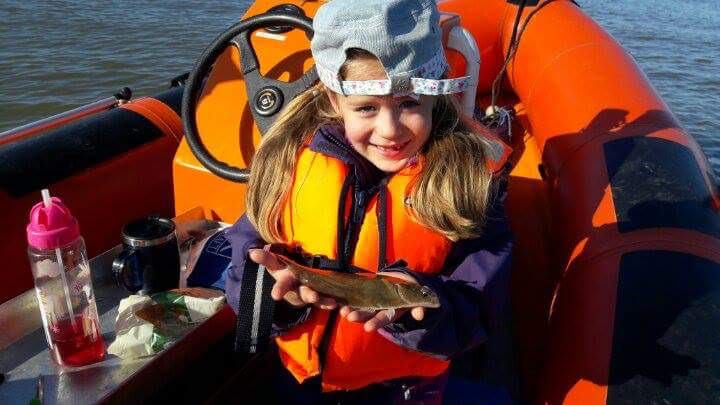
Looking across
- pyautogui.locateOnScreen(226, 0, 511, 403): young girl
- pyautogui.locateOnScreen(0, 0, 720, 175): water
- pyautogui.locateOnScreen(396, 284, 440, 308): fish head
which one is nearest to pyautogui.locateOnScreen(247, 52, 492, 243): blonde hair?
pyautogui.locateOnScreen(226, 0, 511, 403): young girl

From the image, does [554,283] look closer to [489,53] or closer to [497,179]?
[497,179]

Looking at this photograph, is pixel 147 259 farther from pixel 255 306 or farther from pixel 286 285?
pixel 286 285

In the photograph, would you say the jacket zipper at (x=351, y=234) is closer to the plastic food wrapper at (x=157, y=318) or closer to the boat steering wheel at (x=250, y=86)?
the plastic food wrapper at (x=157, y=318)

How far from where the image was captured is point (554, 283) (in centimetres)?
222

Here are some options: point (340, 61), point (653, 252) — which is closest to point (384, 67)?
point (340, 61)

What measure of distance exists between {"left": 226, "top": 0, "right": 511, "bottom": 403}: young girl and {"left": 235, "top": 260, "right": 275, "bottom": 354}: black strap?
0.03 meters

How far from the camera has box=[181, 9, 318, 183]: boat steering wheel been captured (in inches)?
81.3

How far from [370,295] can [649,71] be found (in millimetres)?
7331

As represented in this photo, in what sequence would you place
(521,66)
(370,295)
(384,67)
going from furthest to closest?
(521,66) → (384,67) → (370,295)

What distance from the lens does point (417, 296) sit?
53.1 inches

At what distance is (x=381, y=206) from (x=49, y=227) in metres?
0.78

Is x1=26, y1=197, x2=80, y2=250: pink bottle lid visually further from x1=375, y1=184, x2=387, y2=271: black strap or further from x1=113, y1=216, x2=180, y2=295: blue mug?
x1=375, y1=184, x2=387, y2=271: black strap

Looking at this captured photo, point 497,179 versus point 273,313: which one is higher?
point 497,179

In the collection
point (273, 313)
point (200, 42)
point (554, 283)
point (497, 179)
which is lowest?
point (200, 42)
